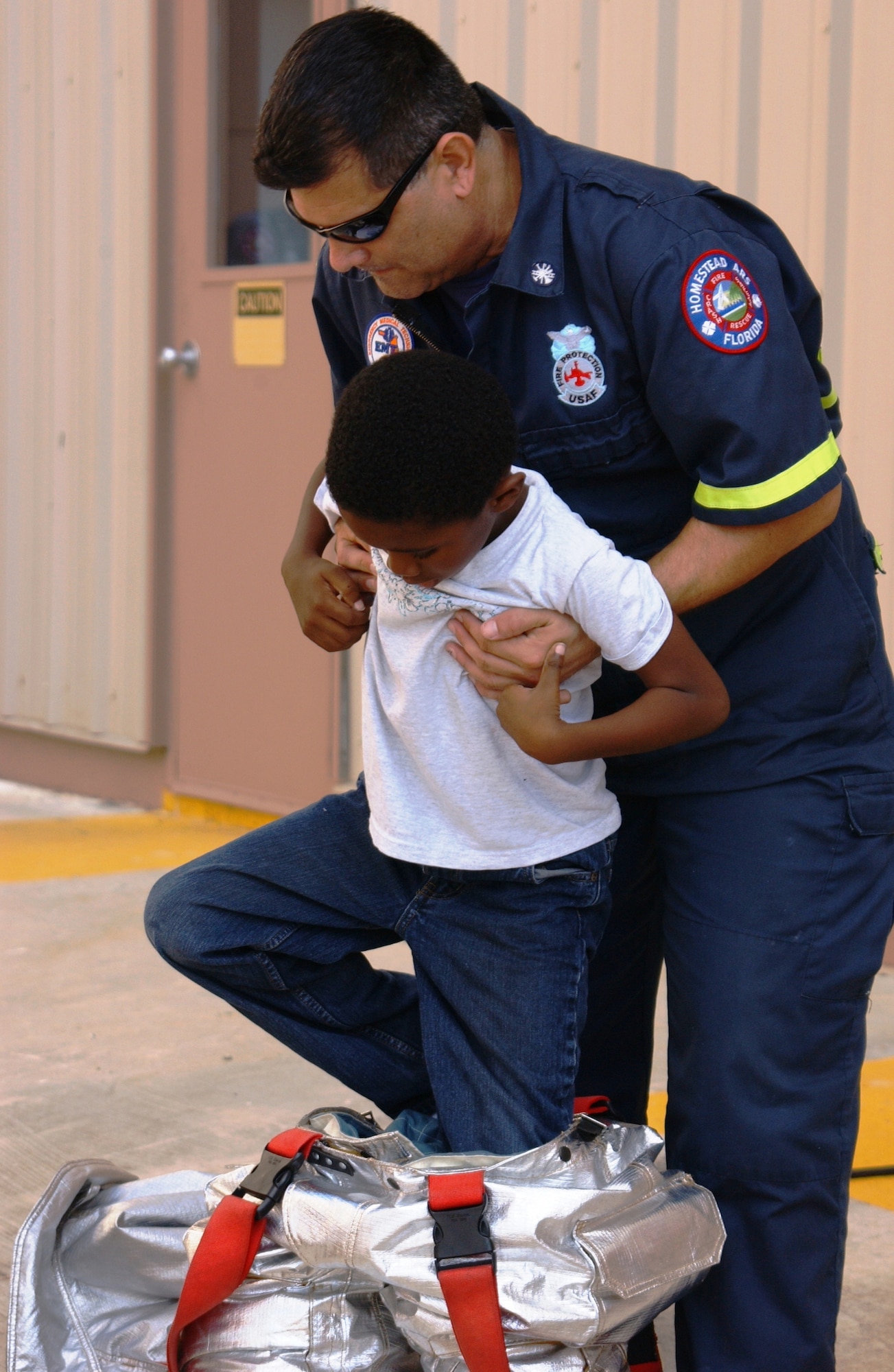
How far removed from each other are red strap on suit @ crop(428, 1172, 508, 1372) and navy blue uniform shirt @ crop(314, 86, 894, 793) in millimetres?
567

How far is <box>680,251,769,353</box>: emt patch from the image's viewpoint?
1.64 m

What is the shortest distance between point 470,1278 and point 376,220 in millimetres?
1139

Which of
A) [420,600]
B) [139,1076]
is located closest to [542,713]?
[420,600]

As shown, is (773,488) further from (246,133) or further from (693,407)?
(246,133)

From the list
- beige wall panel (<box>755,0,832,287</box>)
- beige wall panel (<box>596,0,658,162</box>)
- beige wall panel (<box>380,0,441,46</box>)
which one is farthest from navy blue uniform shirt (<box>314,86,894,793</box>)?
beige wall panel (<box>380,0,441,46</box>)

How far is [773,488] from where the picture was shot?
1.65 meters

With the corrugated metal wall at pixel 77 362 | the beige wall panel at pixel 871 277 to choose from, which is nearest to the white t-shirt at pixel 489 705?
the beige wall panel at pixel 871 277

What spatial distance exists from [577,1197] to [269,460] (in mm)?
3404

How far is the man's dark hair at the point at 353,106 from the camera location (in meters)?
1.66

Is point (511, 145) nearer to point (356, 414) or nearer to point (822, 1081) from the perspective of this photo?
point (356, 414)

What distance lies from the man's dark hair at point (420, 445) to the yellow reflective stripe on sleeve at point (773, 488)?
0.76 ft

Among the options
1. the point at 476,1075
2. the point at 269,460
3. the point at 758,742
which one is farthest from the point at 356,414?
the point at 269,460

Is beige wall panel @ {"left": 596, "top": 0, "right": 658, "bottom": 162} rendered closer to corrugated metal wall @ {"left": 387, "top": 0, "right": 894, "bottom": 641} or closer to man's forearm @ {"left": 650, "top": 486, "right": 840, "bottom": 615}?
corrugated metal wall @ {"left": 387, "top": 0, "right": 894, "bottom": 641}

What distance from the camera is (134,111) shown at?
Result: 5.05 meters
